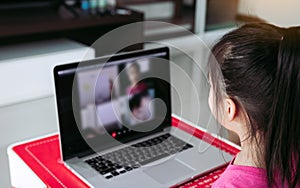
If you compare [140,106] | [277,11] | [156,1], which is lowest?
[156,1]

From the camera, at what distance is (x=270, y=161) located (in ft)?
2.41

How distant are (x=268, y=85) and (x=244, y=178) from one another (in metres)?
0.18

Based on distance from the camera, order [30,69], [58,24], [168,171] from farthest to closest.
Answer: [58,24], [30,69], [168,171]

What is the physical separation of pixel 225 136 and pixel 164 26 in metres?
2.26

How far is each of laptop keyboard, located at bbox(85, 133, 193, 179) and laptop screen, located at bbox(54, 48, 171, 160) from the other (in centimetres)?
3

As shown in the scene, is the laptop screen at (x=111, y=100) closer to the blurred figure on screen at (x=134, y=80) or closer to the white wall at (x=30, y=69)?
the blurred figure on screen at (x=134, y=80)

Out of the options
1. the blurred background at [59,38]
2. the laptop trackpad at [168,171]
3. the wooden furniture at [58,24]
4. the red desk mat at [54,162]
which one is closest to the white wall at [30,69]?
the blurred background at [59,38]

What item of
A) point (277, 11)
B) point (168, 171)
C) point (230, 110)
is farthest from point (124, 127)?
point (277, 11)

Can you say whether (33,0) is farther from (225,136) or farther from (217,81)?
(217,81)

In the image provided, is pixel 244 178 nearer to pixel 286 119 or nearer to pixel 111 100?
pixel 286 119

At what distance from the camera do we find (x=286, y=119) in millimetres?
691

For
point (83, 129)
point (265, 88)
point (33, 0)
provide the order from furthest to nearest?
point (33, 0)
point (83, 129)
point (265, 88)

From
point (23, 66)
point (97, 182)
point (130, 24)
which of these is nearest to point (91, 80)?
point (97, 182)

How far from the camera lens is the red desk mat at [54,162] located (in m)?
1.00
